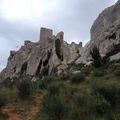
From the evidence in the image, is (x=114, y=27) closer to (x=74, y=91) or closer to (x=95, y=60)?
(x=95, y=60)

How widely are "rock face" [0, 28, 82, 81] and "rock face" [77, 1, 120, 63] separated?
3862mm

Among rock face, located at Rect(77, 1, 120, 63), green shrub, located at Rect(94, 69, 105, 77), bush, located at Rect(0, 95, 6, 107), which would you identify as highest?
rock face, located at Rect(77, 1, 120, 63)

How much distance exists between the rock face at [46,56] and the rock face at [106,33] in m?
3.86

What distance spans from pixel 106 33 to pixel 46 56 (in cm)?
1326

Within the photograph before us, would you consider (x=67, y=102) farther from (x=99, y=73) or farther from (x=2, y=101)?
(x=99, y=73)

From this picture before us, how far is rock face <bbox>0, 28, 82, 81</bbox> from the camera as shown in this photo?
49647 mm

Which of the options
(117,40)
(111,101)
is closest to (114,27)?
(117,40)

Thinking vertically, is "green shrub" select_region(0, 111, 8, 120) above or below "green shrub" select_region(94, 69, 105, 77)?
below

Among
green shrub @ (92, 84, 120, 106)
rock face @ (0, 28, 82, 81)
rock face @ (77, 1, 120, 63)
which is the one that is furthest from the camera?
rock face @ (0, 28, 82, 81)

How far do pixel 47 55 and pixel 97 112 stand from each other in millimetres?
33992

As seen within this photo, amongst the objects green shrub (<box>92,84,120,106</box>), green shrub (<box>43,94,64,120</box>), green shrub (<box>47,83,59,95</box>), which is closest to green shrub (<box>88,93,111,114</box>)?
green shrub (<box>92,84,120,106</box>)

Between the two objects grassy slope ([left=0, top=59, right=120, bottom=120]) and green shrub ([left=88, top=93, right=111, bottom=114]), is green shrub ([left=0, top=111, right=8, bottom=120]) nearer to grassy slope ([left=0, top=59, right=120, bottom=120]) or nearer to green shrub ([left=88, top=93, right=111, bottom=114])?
grassy slope ([left=0, top=59, right=120, bottom=120])

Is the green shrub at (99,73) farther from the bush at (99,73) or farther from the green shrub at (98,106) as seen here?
the green shrub at (98,106)

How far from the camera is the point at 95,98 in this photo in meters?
20.6
